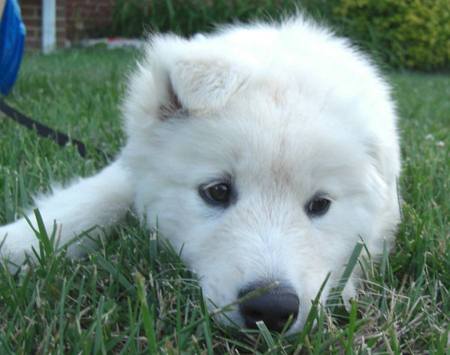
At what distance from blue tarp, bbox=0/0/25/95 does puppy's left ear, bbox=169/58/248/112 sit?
3.31m

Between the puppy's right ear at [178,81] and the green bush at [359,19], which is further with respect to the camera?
the green bush at [359,19]

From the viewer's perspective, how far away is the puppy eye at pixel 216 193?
231 cm

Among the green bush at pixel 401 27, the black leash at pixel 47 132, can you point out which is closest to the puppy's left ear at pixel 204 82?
the black leash at pixel 47 132

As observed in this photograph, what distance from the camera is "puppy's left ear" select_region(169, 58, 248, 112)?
2.28 metres

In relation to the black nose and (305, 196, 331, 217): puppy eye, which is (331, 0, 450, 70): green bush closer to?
(305, 196, 331, 217): puppy eye

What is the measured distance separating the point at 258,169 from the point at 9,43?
3.80 metres

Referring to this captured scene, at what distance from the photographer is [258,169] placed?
223 cm

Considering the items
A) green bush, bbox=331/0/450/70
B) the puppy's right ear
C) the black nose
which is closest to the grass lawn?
the black nose

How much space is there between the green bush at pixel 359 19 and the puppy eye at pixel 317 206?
1074cm

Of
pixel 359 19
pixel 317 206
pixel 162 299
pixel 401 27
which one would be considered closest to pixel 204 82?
pixel 317 206

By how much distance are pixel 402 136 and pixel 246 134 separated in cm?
298

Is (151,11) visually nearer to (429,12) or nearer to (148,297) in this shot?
(429,12)

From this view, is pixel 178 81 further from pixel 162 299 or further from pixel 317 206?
pixel 162 299

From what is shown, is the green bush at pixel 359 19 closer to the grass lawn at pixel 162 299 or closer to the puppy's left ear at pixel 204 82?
the grass lawn at pixel 162 299
